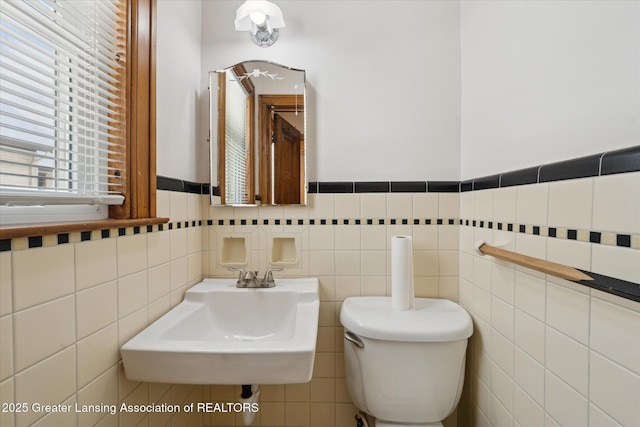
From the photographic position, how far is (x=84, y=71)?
0.81 metres

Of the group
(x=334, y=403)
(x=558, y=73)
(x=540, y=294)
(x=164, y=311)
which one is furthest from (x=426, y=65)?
(x=334, y=403)

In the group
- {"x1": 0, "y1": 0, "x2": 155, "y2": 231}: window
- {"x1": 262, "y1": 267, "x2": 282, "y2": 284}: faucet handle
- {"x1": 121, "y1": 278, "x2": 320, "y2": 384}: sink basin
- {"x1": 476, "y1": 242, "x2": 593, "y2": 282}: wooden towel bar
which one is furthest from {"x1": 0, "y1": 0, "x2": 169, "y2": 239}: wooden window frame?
{"x1": 476, "y1": 242, "x2": 593, "y2": 282}: wooden towel bar

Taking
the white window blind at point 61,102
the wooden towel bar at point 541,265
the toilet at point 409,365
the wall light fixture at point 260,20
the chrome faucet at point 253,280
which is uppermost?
the wall light fixture at point 260,20

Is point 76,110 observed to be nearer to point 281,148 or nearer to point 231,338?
point 281,148

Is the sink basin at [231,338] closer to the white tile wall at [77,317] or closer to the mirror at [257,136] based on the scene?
the white tile wall at [77,317]

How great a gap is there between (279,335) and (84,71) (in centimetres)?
110

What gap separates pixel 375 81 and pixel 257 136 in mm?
621

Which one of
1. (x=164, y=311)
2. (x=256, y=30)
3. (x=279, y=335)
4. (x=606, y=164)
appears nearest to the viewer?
(x=606, y=164)

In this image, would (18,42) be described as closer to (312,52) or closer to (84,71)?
(84,71)

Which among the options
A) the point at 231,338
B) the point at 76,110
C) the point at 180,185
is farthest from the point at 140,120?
the point at 231,338

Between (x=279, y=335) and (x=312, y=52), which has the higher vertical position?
(x=312, y=52)

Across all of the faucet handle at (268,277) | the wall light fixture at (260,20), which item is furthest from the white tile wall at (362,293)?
the wall light fixture at (260,20)

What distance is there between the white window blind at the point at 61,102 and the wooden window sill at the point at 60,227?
68mm

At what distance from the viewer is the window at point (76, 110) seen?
64 centimetres
